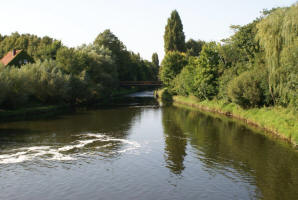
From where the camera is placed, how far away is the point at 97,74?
318 feet

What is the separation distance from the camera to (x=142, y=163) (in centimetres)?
3005

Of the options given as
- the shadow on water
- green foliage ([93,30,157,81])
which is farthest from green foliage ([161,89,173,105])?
the shadow on water

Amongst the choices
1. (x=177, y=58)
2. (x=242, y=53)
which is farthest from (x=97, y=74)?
(x=242, y=53)

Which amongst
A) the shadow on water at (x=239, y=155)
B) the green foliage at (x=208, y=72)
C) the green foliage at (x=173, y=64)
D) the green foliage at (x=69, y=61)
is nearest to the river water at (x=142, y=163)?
the shadow on water at (x=239, y=155)

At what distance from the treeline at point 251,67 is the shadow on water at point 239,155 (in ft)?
21.8

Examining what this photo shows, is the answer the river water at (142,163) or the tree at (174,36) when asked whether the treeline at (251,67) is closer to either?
the river water at (142,163)

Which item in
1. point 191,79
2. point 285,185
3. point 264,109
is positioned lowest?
point 285,185

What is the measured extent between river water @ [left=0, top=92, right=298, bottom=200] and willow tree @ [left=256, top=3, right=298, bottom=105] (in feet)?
23.7

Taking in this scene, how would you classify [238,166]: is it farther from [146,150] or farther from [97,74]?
[97,74]

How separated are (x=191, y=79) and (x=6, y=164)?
6051 cm

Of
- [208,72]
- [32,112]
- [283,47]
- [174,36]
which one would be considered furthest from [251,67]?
[174,36]

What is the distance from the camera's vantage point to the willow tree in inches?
1383

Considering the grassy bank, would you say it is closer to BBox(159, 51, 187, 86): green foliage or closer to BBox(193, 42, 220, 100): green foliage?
BBox(193, 42, 220, 100): green foliage

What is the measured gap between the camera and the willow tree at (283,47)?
35.1m
